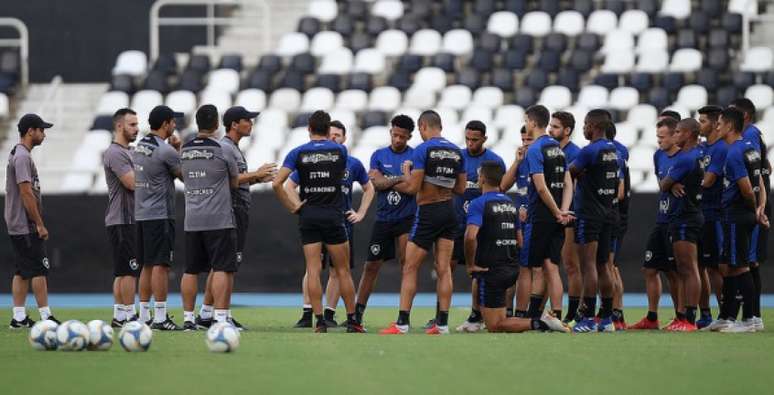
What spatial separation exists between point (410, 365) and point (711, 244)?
5.37 metres

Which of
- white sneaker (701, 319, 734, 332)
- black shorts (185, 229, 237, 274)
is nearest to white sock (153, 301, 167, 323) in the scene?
black shorts (185, 229, 237, 274)

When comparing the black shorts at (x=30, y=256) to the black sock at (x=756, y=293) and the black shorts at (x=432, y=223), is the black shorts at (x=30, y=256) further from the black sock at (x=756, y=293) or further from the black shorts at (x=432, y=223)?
the black sock at (x=756, y=293)

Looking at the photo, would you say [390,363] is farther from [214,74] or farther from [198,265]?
[214,74]

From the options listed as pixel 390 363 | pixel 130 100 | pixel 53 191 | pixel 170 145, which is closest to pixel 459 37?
pixel 130 100

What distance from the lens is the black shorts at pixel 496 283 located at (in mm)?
13742

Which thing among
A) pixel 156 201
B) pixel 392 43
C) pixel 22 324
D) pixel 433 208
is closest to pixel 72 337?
pixel 156 201

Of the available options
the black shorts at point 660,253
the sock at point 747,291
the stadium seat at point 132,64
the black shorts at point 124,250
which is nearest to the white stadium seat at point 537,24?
the stadium seat at point 132,64

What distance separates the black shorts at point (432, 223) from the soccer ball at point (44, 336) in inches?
154

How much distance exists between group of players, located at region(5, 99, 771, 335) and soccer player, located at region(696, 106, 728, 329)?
0.06 ft

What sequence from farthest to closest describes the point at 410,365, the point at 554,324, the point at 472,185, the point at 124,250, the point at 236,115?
the point at 472,185, the point at 124,250, the point at 236,115, the point at 554,324, the point at 410,365

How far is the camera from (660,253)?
15031 mm

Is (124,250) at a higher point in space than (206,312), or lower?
higher

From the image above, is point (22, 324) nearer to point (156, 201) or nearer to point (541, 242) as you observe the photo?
point (156, 201)

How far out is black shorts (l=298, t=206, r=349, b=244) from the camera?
45.4 feet
